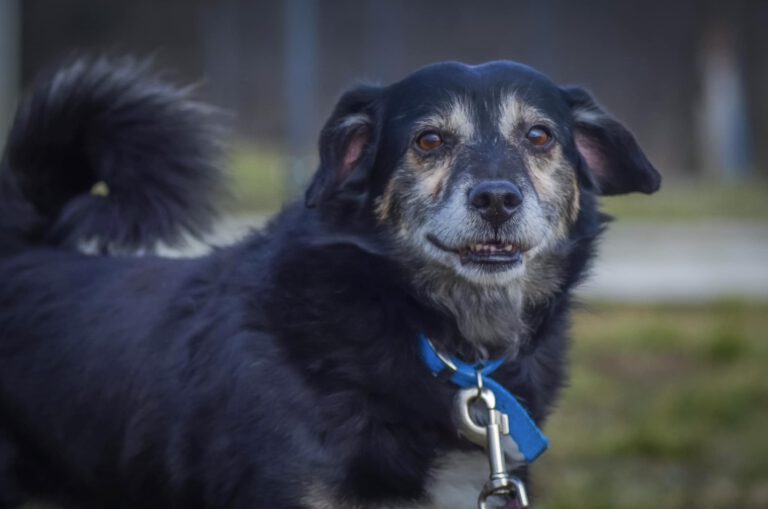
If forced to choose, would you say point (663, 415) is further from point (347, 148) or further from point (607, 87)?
point (607, 87)

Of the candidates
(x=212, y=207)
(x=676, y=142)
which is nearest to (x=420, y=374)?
(x=212, y=207)

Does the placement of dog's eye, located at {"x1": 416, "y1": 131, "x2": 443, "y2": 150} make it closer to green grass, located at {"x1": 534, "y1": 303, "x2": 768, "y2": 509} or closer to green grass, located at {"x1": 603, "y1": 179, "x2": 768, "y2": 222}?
green grass, located at {"x1": 534, "y1": 303, "x2": 768, "y2": 509}

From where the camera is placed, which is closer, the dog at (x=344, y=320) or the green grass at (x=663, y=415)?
the dog at (x=344, y=320)

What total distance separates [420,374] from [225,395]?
47 centimetres

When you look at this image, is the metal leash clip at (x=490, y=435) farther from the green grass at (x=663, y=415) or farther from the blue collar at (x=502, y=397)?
the green grass at (x=663, y=415)

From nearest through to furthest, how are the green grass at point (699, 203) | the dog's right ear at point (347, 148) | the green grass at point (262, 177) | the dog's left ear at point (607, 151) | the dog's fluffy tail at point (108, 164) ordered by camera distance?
the dog's right ear at point (347, 148)
the dog's left ear at point (607, 151)
the dog's fluffy tail at point (108, 164)
the green grass at point (262, 177)
the green grass at point (699, 203)

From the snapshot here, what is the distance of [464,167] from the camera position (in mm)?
3143

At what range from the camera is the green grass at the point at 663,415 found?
4648 mm

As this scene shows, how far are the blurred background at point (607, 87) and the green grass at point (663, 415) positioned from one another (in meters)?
0.03

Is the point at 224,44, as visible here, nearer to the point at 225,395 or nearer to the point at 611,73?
the point at 611,73

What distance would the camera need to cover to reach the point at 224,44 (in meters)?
13.7

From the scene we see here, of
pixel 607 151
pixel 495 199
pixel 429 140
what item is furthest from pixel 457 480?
pixel 607 151

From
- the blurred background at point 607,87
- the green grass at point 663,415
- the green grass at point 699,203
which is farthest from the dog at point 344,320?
the green grass at point 699,203

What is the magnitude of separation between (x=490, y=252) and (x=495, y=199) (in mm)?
171
